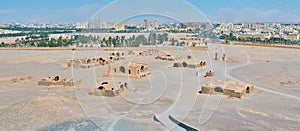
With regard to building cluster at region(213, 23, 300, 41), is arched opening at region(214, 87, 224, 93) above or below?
below

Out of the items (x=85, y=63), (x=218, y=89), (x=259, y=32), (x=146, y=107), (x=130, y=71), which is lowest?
(x=146, y=107)

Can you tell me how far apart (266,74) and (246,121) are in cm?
1053

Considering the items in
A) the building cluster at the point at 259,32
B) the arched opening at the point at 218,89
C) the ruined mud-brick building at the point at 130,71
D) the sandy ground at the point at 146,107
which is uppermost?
the building cluster at the point at 259,32

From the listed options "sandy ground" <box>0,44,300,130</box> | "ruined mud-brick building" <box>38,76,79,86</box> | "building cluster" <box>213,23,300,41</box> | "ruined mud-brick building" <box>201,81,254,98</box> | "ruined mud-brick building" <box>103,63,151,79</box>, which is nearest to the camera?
"sandy ground" <box>0,44,300,130</box>

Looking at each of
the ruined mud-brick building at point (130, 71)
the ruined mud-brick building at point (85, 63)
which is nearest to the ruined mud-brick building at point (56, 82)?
the ruined mud-brick building at point (130, 71)

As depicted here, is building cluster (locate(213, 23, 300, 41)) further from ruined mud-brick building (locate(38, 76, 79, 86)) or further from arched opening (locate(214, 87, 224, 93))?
ruined mud-brick building (locate(38, 76, 79, 86))

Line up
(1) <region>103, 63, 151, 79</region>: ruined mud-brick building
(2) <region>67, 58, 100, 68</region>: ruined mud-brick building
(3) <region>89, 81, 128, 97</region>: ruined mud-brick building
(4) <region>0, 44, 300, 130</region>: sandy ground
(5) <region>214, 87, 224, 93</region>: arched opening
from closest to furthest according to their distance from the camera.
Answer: (4) <region>0, 44, 300, 130</region>: sandy ground, (3) <region>89, 81, 128, 97</region>: ruined mud-brick building, (5) <region>214, 87, 224, 93</region>: arched opening, (1) <region>103, 63, 151, 79</region>: ruined mud-brick building, (2) <region>67, 58, 100, 68</region>: ruined mud-brick building

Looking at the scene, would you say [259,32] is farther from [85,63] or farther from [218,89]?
[218,89]

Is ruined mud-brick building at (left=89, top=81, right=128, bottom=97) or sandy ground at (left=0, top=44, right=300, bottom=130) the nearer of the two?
sandy ground at (left=0, top=44, right=300, bottom=130)

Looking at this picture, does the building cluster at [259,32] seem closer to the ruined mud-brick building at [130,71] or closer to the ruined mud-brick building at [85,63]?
the ruined mud-brick building at [85,63]

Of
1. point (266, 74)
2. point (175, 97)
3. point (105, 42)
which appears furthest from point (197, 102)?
point (105, 42)

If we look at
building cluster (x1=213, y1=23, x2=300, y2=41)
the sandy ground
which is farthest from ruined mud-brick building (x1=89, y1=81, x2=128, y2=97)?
building cluster (x1=213, y1=23, x2=300, y2=41)

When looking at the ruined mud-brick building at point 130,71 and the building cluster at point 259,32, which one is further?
the building cluster at point 259,32

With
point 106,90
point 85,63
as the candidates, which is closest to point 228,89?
point 106,90
